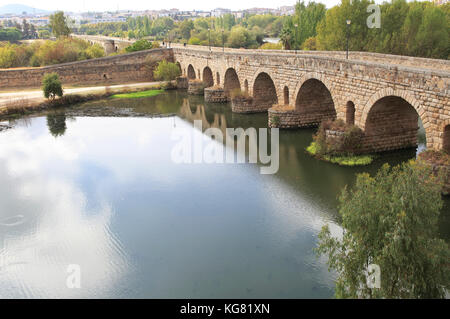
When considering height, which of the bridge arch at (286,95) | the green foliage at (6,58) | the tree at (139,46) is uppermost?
the tree at (139,46)

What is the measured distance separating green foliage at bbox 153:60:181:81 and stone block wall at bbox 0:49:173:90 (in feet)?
9.90

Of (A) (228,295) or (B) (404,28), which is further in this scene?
(B) (404,28)

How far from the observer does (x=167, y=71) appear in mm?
38719

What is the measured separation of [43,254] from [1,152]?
38.5ft

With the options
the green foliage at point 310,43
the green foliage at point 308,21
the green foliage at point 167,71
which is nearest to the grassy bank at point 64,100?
the green foliage at point 167,71

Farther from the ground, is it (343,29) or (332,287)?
(343,29)

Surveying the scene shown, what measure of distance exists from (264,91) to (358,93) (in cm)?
1068

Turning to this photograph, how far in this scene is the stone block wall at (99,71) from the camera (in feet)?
124

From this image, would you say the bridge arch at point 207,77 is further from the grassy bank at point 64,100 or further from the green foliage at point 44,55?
the green foliage at point 44,55

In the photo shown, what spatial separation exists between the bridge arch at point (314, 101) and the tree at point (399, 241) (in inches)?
532

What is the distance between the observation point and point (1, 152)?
69.8ft

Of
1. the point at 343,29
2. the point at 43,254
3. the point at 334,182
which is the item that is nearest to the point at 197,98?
the point at 343,29

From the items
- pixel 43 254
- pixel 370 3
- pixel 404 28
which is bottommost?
pixel 43 254
